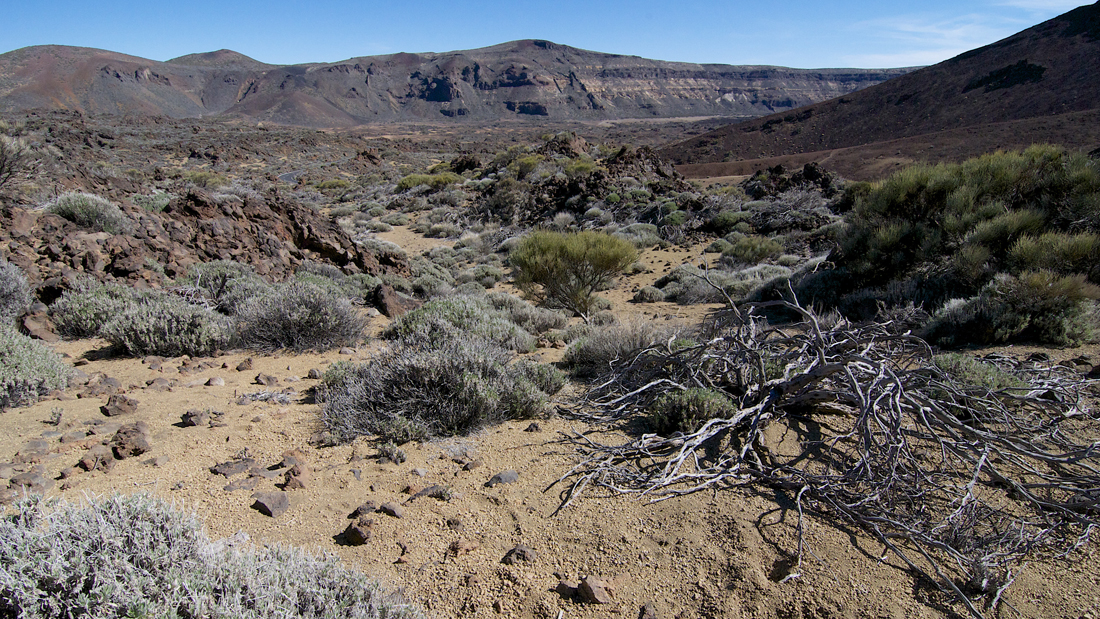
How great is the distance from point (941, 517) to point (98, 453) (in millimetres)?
4576

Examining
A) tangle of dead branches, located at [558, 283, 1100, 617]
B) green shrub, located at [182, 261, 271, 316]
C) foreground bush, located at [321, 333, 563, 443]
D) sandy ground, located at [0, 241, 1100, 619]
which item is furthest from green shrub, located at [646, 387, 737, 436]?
green shrub, located at [182, 261, 271, 316]

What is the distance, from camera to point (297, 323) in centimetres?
530

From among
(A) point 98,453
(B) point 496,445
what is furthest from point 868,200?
(A) point 98,453

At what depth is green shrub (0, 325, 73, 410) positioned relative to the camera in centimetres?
361

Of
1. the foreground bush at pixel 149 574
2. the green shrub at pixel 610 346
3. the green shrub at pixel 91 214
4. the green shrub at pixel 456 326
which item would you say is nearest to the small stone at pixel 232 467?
the foreground bush at pixel 149 574

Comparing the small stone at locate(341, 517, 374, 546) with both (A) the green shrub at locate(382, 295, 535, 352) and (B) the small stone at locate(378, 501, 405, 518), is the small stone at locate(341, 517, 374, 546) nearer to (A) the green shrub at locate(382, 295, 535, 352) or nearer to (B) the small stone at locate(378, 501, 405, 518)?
(B) the small stone at locate(378, 501, 405, 518)

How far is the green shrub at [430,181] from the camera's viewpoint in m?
23.0

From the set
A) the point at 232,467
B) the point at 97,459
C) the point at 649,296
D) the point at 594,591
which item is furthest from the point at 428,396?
the point at 649,296

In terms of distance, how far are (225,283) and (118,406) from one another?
330 centimetres

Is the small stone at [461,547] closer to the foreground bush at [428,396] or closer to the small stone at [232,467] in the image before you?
the foreground bush at [428,396]

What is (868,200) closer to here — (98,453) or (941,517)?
(941,517)

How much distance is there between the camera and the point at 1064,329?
15.8ft

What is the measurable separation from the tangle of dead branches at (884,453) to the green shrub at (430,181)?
66.7ft

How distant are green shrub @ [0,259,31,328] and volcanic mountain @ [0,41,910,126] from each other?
3668 inches
